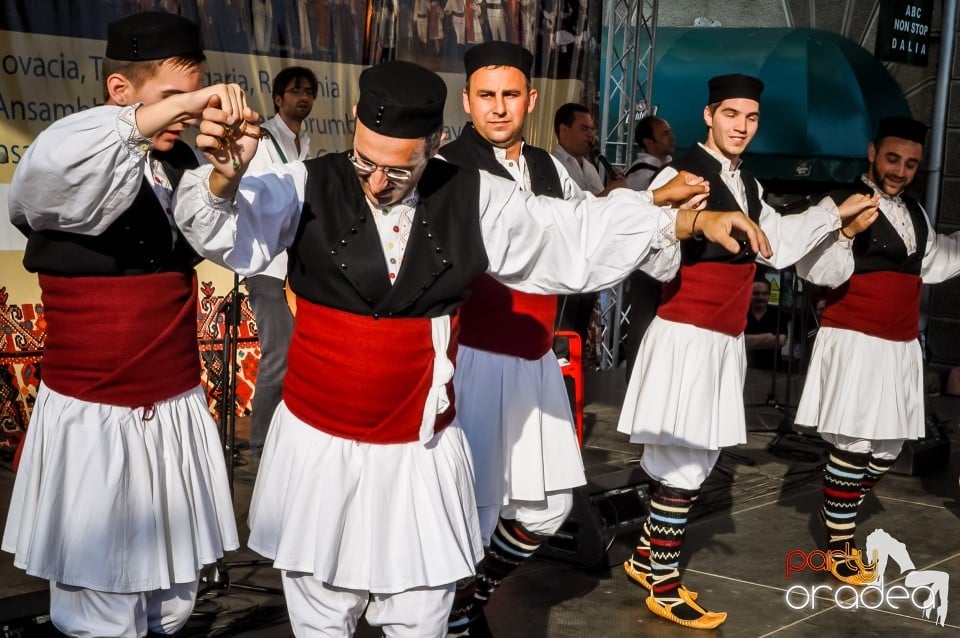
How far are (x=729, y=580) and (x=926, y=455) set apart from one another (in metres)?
2.60

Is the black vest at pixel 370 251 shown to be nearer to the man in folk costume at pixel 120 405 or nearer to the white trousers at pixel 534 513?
the man in folk costume at pixel 120 405

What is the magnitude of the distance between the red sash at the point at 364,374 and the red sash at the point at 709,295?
1882 millimetres

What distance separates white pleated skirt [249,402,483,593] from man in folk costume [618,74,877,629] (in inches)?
71.9

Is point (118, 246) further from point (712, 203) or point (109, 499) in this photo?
point (712, 203)

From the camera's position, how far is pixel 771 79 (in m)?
13.4

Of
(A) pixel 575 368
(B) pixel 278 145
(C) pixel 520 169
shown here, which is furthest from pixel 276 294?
(C) pixel 520 169

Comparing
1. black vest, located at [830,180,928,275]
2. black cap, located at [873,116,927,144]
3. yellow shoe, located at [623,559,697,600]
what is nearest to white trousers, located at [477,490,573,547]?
yellow shoe, located at [623,559,697,600]

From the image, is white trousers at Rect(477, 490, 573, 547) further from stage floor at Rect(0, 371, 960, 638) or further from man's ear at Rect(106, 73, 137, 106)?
man's ear at Rect(106, 73, 137, 106)

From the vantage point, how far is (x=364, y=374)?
280 centimetres

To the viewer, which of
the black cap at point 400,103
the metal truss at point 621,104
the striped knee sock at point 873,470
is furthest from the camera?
the metal truss at point 621,104

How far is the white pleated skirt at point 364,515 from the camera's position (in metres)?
2.79

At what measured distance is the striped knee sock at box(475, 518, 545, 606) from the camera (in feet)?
13.3

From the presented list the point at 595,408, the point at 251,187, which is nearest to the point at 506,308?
the point at 251,187

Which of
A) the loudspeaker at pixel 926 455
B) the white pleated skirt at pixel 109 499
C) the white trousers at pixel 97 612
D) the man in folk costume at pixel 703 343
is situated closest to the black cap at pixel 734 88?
the man in folk costume at pixel 703 343
